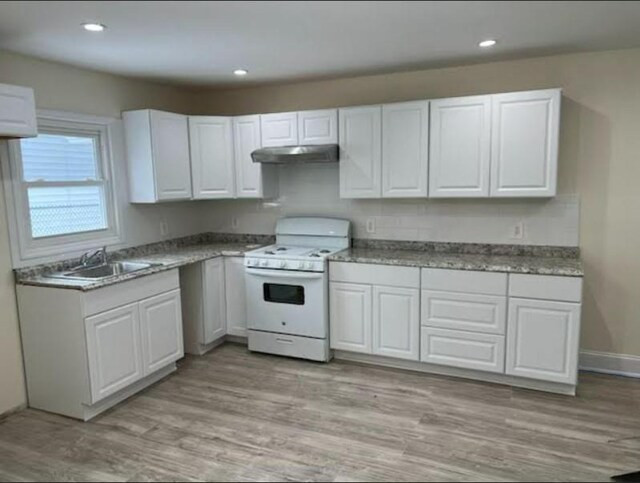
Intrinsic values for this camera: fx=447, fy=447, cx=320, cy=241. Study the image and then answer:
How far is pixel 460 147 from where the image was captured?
3.48m

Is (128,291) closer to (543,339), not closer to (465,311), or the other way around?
(465,311)

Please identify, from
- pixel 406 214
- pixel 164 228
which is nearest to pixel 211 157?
pixel 164 228

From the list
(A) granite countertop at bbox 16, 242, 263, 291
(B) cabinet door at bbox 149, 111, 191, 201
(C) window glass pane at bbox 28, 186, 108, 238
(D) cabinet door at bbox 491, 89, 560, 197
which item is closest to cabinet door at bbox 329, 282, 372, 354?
(A) granite countertop at bbox 16, 242, 263, 291

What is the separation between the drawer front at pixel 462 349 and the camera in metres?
3.34

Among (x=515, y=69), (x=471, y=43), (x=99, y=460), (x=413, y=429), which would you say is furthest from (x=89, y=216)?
(x=515, y=69)

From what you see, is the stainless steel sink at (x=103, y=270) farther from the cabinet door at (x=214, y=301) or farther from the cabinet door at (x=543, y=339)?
the cabinet door at (x=543, y=339)

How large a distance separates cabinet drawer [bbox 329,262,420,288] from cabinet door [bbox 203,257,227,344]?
43.8 inches

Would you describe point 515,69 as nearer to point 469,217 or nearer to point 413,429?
point 469,217

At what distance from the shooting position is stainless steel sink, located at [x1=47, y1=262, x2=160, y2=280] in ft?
10.7

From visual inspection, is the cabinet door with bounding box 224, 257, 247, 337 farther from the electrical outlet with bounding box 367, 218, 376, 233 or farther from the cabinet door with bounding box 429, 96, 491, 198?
the cabinet door with bounding box 429, 96, 491, 198

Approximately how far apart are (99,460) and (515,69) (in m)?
3.98

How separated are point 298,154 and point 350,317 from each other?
4.79 feet

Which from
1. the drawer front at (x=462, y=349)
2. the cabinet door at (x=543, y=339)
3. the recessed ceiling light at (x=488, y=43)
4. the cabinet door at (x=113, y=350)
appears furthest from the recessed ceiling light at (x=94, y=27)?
the cabinet door at (x=543, y=339)

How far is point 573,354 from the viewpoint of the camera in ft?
10.2
